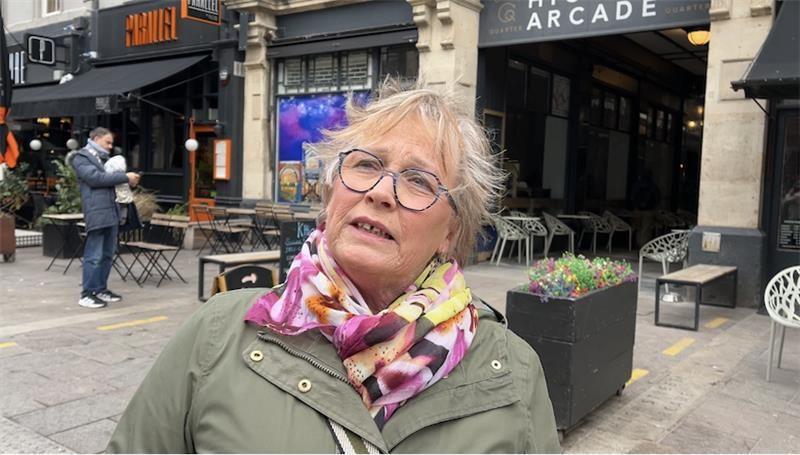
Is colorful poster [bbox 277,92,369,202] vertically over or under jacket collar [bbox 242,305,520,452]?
over

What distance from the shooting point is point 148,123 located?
51.6 feet

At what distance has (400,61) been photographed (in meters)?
11.5

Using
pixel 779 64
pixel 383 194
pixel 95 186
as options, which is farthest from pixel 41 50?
pixel 383 194

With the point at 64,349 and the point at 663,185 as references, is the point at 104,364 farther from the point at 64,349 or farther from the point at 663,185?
the point at 663,185

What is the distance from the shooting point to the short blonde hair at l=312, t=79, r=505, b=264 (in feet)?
5.71

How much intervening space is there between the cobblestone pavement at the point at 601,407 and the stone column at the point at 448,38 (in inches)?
168

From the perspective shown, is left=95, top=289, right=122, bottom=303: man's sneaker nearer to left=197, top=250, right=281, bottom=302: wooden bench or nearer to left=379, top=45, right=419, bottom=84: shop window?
left=197, top=250, right=281, bottom=302: wooden bench

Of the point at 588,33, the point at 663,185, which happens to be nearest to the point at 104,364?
the point at 588,33

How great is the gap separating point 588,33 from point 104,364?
309 inches

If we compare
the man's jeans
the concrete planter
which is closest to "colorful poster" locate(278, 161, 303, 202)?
the man's jeans

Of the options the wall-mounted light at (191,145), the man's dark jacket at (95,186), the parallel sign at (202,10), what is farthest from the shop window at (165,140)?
the man's dark jacket at (95,186)

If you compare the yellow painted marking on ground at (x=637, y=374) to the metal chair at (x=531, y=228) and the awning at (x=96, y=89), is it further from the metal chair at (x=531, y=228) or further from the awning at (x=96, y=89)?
the awning at (x=96, y=89)

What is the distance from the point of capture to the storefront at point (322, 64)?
1132cm

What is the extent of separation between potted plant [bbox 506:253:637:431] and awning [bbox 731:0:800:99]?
3633 mm
